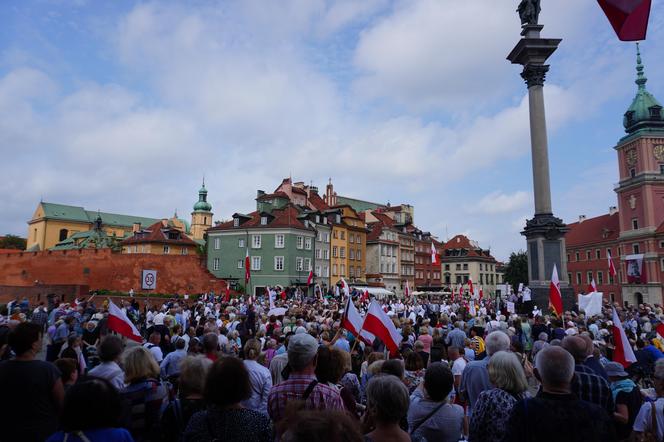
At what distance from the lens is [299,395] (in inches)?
152

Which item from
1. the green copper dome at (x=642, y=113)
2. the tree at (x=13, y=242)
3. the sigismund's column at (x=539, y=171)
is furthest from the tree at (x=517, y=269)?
the tree at (x=13, y=242)

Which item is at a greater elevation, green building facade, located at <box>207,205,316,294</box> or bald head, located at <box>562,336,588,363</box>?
green building facade, located at <box>207,205,316,294</box>

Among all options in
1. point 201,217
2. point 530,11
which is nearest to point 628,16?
point 530,11

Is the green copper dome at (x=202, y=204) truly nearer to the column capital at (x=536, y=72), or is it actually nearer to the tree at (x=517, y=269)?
the tree at (x=517, y=269)

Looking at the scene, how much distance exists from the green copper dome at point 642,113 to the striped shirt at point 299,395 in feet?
285

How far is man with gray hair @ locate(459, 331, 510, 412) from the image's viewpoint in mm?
5473

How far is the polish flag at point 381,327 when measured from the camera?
297 inches

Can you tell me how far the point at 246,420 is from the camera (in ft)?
10.4

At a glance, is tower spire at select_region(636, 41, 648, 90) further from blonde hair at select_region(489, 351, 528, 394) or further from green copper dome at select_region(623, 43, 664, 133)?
blonde hair at select_region(489, 351, 528, 394)

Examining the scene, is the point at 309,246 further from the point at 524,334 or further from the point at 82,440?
the point at 82,440

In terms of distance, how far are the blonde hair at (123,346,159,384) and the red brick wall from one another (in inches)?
1786

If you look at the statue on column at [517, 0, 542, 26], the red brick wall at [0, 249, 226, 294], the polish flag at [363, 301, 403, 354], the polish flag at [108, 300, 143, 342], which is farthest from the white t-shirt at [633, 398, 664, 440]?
the red brick wall at [0, 249, 226, 294]

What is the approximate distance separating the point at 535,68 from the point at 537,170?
5214 mm

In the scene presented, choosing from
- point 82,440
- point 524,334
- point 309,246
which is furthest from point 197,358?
point 309,246
